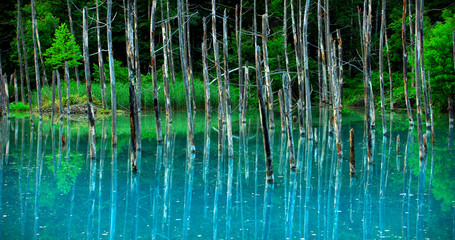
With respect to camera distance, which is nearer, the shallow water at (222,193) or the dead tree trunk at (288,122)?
the shallow water at (222,193)

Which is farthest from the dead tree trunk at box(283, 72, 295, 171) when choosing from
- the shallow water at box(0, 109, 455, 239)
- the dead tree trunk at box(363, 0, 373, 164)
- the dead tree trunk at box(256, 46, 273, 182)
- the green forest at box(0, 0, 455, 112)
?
the green forest at box(0, 0, 455, 112)

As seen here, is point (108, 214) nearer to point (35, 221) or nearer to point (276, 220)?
point (35, 221)

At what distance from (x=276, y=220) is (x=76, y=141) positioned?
35.5ft

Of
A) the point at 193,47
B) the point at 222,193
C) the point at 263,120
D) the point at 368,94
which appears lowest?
the point at 222,193

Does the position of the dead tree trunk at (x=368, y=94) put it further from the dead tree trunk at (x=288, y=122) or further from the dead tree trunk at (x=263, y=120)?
the dead tree trunk at (x=263, y=120)

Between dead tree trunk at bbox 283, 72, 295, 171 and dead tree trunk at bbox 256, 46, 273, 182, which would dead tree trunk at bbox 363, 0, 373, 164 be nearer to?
dead tree trunk at bbox 283, 72, 295, 171

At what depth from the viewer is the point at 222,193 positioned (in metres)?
9.80

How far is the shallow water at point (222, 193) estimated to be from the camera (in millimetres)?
7465

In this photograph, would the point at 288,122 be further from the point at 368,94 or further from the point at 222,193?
the point at 368,94

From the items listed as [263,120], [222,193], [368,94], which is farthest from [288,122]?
[368,94]

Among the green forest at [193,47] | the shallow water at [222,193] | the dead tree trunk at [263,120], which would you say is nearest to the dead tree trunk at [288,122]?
the shallow water at [222,193]

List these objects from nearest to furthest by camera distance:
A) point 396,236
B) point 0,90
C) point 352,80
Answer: point 396,236
point 0,90
point 352,80

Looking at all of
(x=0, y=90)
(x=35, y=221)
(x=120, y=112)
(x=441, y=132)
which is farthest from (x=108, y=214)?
(x=120, y=112)

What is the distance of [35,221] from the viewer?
777 cm
